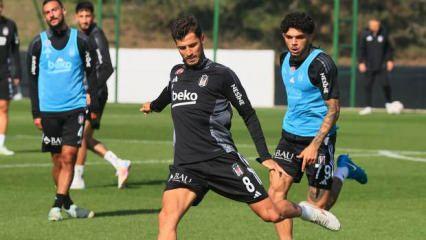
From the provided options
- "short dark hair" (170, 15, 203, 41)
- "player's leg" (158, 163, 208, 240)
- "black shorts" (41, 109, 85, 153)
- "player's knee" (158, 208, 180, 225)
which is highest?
"short dark hair" (170, 15, 203, 41)

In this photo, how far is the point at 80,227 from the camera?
12117 millimetres

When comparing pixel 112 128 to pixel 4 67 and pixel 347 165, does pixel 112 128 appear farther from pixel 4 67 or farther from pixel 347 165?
pixel 347 165

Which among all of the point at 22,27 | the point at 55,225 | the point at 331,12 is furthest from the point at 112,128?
the point at 22,27

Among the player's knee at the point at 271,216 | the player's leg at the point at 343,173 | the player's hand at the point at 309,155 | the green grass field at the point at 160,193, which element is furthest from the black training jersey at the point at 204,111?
the player's leg at the point at 343,173

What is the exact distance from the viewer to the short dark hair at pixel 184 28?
9.00m

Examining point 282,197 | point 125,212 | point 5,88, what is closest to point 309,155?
point 282,197

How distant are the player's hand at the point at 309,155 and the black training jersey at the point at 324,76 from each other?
48 centimetres

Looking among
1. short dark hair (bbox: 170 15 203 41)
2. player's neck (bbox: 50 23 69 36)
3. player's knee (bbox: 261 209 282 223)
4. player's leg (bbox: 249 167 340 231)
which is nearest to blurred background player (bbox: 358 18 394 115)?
player's neck (bbox: 50 23 69 36)

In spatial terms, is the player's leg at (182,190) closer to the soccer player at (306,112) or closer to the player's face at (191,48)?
the player's face at (191,48)

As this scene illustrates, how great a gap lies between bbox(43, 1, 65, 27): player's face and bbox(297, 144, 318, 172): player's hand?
3.62 metres

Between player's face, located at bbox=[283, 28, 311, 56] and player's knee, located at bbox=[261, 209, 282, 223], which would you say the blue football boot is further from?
player's knee, located at bbox=[261, 209, 282, 223]

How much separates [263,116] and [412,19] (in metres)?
27.2

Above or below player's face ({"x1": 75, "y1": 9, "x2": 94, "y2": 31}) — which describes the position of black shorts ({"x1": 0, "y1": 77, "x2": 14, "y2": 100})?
below

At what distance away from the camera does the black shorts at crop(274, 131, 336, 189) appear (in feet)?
35.6
